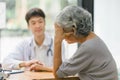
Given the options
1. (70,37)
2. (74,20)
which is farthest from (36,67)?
(74,20)

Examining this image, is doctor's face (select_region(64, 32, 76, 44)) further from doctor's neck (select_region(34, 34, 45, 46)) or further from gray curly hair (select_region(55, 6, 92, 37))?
doctor's neck (select_region(34, 34, 45, 46))

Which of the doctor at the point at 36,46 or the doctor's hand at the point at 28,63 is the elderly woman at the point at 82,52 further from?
the doctor at the point at 36,46

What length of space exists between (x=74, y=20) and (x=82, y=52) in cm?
21

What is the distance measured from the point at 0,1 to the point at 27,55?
85cm

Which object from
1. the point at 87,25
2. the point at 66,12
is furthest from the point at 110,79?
the point at 66,12

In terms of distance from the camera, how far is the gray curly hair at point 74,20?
1662mm

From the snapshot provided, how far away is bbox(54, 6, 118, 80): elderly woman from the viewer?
5.44 feet

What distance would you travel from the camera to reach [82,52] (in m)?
1.65

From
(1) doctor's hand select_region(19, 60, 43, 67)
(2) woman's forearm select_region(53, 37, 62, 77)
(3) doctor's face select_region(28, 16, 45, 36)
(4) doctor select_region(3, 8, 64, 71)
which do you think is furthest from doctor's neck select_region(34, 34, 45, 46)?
(2) woman's forearm select_region(53, 37, 62, 77)

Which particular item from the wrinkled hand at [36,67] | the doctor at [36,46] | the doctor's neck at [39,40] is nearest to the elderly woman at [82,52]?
the wrinkled hand at [36,67]

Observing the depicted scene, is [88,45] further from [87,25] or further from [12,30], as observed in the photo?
[12,30]

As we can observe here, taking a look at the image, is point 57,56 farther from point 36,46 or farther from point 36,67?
point 36,46

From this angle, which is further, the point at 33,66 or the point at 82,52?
the point at 33,66

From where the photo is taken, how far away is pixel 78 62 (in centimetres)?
165
